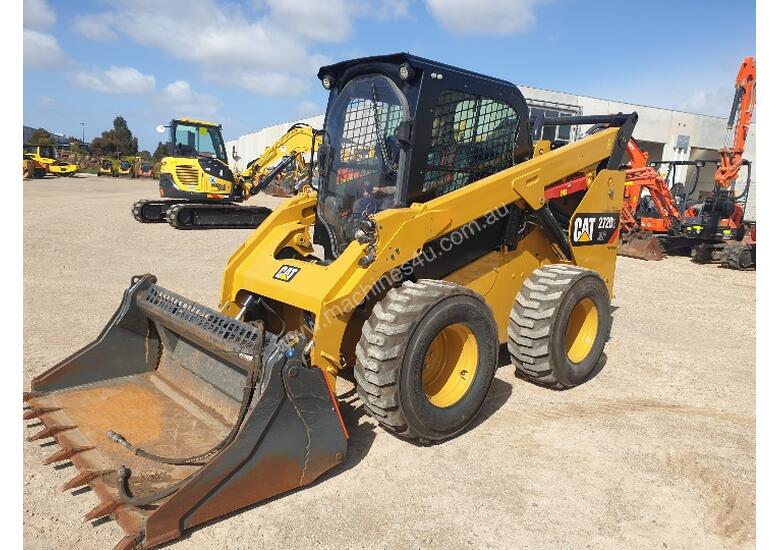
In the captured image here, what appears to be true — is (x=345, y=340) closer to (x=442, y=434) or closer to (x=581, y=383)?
(x=442, y=434)

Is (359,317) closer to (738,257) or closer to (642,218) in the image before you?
(738,257)

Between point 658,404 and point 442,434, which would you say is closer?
point 442,434

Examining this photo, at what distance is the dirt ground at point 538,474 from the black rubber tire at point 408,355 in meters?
0.22

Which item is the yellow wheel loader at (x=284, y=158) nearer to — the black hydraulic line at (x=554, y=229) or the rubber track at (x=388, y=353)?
the black hydraulic line at (x=554, y=229)

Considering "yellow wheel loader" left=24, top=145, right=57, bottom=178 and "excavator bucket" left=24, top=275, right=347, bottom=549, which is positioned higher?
"yellow wheel loader" left=24, top=145, right=57, bottom=178

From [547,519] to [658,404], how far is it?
2179 millimetres

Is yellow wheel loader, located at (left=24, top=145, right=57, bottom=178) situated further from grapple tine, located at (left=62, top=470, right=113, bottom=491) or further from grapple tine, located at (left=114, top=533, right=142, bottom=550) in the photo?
grapple tine, located at (left=114, top=533, right=142, bottom=550)

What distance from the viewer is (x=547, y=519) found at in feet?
9.88

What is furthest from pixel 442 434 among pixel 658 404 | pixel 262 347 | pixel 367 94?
pixel 367 94

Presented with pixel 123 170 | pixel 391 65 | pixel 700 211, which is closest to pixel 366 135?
pixel 391 65

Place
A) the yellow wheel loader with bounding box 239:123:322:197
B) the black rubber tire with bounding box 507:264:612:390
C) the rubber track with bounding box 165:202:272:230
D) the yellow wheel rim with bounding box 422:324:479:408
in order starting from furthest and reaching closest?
the rubber track with bounding box 165:202:272:230, the yellow wheel loader with bounding box 239:123:322:197, the black rubber tire with bounding box 507:264:612:390, the yellow wheel rim with bounding box 422:324:479:408

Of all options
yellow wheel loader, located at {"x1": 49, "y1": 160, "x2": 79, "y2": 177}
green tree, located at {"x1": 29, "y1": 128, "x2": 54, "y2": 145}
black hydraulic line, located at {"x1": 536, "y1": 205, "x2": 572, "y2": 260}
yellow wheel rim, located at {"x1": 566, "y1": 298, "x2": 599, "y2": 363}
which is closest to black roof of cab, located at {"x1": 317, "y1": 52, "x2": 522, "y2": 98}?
black hydraulic line, located at {"x1": 536, "y1": 205, "x2": 572, "y2": 260}

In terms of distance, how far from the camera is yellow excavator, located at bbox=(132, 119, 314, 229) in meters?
14.2

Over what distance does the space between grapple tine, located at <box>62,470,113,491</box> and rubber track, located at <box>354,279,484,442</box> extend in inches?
60.1
